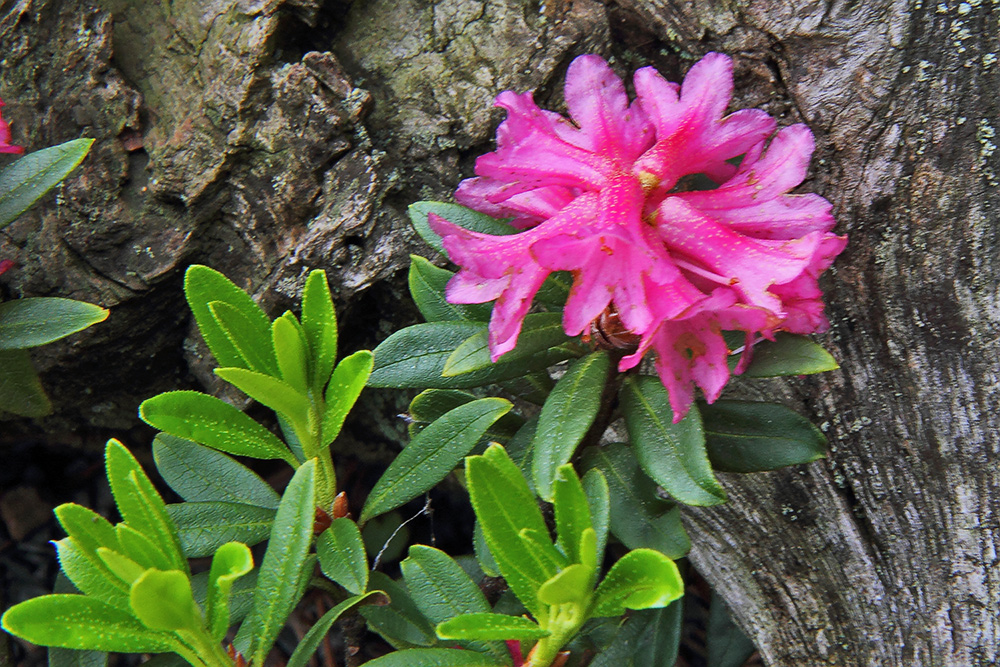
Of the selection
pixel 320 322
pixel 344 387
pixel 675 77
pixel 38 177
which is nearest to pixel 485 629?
pixel 344 387

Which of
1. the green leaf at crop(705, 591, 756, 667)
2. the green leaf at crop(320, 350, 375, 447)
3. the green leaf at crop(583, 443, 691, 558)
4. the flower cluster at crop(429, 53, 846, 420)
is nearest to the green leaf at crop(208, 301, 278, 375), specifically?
the green leaf at crop(320, 350, 375, 447)

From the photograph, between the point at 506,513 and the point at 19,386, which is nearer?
the point at 506,513

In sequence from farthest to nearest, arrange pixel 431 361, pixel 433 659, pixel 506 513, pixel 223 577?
pixel 431 361
pixel 433 659
pixel 506 513
pixel 223 577

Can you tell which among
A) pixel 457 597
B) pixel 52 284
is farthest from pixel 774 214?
pixel 52 284

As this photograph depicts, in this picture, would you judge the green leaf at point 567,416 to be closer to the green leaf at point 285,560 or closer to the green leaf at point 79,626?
the green leaf at point 285,560

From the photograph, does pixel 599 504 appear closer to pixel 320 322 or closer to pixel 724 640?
A: pixel 320 322

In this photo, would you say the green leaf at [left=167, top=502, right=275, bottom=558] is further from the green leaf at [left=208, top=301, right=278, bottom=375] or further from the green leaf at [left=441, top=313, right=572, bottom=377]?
the green leaf at [left=441, top=313, right=572, bottom=377]
